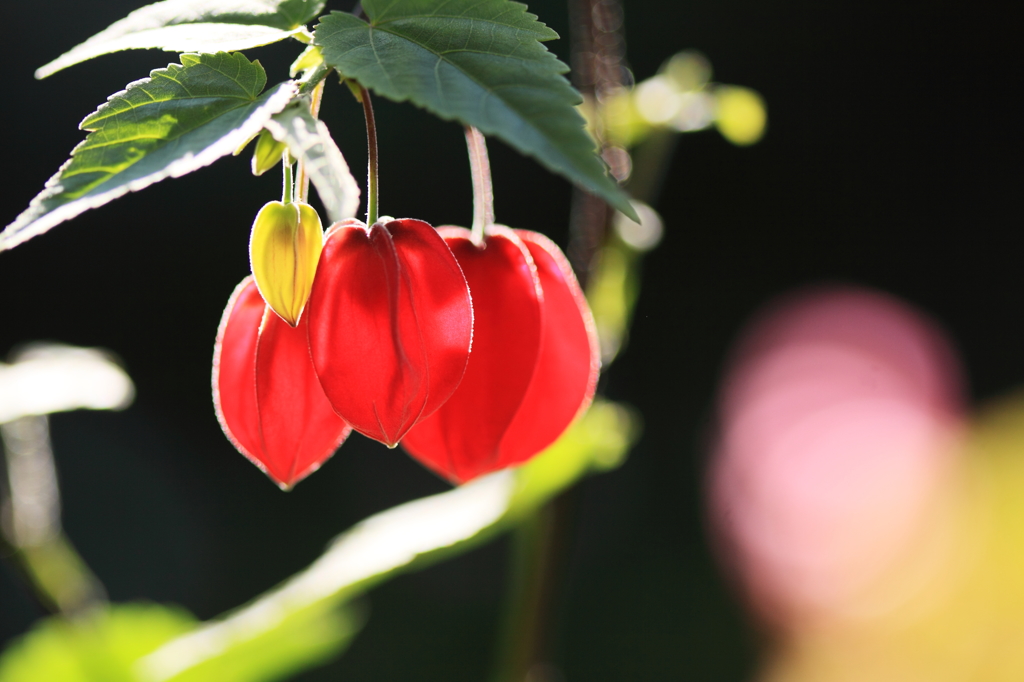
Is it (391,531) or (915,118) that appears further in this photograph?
(915,118)

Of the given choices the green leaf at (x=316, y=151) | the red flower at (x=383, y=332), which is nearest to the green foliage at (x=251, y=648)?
the red flower at (x=383, y=332)

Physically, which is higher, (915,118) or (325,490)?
(915,118)

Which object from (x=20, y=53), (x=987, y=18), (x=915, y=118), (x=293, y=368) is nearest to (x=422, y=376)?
(x=293, y=368)

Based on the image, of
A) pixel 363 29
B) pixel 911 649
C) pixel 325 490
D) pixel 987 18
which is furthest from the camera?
pixel 987 18

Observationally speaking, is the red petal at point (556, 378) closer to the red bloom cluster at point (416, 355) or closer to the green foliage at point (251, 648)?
the red bloom cluster at point (416, 355)

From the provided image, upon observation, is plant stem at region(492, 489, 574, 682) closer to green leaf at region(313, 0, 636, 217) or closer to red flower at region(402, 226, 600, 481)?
red flower at region(402, 226, 600, 481)

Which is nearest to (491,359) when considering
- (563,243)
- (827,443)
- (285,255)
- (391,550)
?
(285,255)

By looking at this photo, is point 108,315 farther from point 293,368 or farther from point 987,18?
point 987,18

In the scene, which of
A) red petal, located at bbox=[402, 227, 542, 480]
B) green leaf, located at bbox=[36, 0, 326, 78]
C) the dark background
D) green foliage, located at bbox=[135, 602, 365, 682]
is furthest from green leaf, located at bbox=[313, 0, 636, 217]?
the dark background
